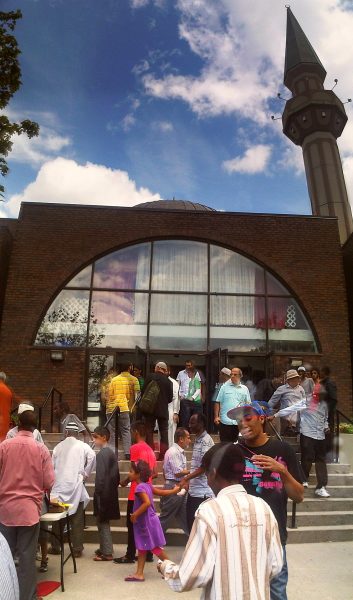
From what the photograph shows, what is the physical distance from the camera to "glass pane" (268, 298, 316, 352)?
13.8 meters

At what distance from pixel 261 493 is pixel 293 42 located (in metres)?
36.5

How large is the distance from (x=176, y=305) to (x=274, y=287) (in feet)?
9.87

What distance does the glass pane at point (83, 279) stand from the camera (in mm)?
14031

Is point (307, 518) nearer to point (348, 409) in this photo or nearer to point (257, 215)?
point (348, 409)

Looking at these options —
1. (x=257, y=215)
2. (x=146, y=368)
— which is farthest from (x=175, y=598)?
(x=257, y=215)

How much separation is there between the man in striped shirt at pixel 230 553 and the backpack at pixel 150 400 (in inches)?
228

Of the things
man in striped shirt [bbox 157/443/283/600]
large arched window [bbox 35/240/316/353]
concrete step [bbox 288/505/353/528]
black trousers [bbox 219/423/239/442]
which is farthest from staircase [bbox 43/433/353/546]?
large arched window [bbox 35/240/316/353]

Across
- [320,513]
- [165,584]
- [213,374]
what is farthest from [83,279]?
[165,584]

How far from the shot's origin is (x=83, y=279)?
14117 mm

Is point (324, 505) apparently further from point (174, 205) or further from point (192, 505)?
point (174, 205)

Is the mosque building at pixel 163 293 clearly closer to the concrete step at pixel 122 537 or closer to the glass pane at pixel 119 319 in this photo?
the glass pane at pixel 119 319

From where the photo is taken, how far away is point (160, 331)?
13914 millimetres

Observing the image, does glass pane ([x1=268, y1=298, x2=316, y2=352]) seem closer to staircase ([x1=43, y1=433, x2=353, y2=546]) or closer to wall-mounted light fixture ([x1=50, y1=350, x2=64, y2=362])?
wall-mounted light fixture ([x1=50, y1=350, x2=64, y2=362])

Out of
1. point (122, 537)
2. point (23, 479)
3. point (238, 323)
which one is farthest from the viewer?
point (238, 323)
